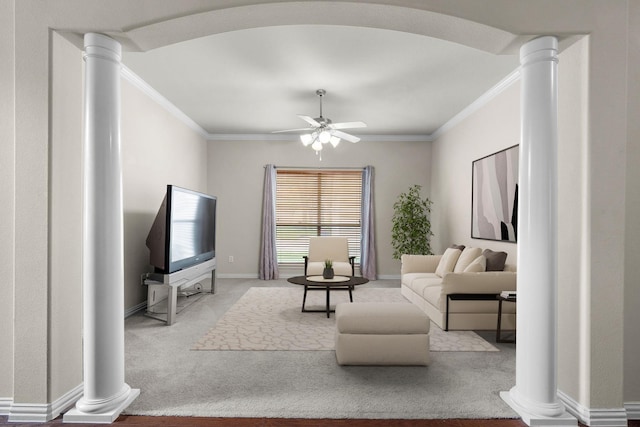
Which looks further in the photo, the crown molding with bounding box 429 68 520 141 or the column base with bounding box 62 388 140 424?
the crown molding with bounding box 429 68 520 141

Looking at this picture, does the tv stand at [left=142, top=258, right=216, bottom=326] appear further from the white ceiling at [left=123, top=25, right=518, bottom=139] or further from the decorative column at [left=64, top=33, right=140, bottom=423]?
the white ceiling at [left=123, top=25, right=518, bottom=139]

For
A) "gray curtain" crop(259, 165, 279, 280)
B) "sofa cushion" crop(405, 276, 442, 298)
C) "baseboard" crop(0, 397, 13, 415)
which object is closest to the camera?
"baseboard" crop(0, 397, 13, 415)

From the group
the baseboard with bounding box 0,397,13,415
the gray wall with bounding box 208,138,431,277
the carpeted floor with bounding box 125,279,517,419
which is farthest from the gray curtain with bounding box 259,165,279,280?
the baseboard with bounding box 0,397,13,415

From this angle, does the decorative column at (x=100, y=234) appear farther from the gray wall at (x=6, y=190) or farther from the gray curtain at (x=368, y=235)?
the gray curtain at (x=368, y=235)

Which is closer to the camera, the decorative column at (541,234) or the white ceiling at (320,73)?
the decorative column at (541,234)

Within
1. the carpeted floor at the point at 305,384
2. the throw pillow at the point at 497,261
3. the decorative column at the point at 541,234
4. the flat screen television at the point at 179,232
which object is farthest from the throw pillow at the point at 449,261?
the flat screen television at the point at 179,232

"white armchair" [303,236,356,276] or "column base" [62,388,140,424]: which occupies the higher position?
"white armchair" [303,236,356,276]

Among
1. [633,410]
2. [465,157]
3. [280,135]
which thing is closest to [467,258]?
[465,157]

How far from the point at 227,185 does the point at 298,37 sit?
455 centimetres

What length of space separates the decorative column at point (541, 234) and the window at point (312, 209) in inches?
220

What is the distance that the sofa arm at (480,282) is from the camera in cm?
390

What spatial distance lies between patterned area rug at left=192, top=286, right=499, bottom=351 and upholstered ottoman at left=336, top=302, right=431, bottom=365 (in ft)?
1.70

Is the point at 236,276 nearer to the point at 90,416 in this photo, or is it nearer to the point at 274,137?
the point at 274,137

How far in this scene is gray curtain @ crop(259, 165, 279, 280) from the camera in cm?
752
